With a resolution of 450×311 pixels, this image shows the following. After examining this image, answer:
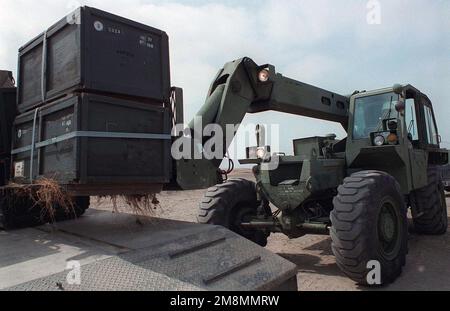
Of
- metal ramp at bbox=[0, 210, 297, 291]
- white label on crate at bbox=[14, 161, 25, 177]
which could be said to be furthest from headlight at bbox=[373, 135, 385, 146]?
white label on crate at bbox=[14, 161, 25, 177]

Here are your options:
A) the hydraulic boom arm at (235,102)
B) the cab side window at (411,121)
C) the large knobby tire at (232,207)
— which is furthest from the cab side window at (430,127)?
the large knobby tire at (232,207)

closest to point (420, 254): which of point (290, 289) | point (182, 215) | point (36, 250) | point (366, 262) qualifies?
point (366, 262)

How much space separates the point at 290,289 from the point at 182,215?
8195 mm

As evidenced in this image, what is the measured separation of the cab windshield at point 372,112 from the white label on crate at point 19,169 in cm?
465

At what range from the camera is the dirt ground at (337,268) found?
15.5 feet

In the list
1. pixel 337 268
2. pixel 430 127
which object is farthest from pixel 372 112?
pixel 337 268

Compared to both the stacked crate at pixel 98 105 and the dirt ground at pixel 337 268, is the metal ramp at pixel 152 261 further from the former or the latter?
the dirt ground at pixel 337 268

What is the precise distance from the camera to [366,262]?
172 inches

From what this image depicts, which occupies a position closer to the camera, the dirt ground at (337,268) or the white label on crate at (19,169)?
the white label on crate at (19,169)

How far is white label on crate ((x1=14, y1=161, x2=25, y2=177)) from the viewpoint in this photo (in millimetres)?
3971

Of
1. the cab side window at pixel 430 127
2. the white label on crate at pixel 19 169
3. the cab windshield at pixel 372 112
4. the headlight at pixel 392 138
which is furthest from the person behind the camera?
the cab side window at pixel 430 127

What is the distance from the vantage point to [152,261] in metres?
3.09
